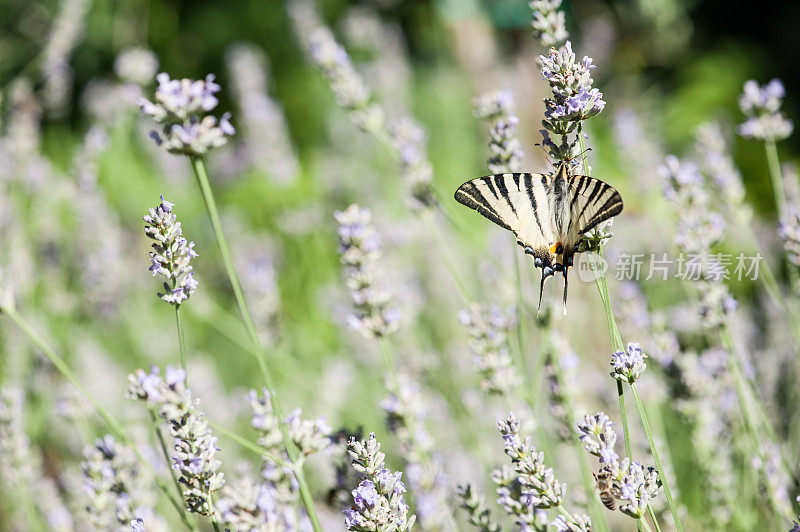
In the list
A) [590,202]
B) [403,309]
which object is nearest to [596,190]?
[590,202]

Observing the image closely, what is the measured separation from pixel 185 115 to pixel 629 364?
68cm

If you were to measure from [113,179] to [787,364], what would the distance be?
10.0 feet

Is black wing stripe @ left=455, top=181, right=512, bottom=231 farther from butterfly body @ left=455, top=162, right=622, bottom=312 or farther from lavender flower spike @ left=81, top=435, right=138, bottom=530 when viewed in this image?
lavender flower spike @ left=81, top=435, right=138, bottom=530

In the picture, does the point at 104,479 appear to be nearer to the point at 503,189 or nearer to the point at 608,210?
the point at 503,189

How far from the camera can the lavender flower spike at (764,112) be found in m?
1.58

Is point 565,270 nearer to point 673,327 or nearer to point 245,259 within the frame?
point 673,327

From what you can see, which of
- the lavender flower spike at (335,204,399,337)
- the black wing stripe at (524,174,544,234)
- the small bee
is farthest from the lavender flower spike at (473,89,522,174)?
the small bee

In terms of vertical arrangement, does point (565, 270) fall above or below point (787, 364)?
below

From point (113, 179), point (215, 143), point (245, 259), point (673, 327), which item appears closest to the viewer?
point (215, 143)

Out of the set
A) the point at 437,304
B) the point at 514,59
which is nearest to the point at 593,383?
the point at 437,304

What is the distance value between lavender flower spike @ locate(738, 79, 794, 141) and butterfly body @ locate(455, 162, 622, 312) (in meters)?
0.72

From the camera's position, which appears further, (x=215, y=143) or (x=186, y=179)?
(x=186, y=179)

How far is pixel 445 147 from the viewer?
5.28 m

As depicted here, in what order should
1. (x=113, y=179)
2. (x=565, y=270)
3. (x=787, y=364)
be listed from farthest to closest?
(x=113, y=179)
(x=787, y=364)
(x=565, y=270)
